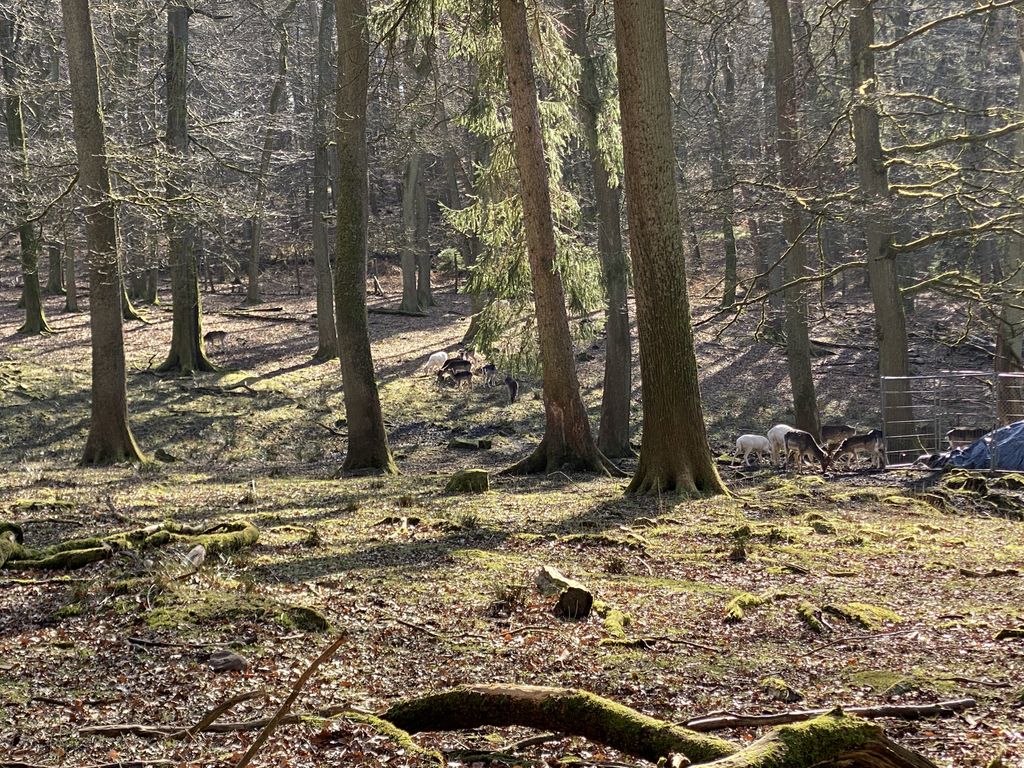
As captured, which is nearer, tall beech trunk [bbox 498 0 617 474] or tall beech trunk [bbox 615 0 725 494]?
tall beech trunk [bbox 615 0 725 494]

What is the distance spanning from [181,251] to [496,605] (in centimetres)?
1990

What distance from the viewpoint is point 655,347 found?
1212 centimetres

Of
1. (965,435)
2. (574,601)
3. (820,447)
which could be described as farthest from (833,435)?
(574,601)

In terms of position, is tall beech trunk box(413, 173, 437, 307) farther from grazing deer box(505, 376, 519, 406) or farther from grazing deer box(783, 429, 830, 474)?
grazing deer box(783, 429, 830, 474)

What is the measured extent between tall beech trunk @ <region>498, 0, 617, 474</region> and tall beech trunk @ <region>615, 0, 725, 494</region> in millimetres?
2348

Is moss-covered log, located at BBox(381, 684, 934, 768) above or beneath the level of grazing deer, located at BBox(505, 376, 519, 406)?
above

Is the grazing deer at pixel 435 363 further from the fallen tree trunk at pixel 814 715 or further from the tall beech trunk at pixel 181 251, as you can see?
the fallen tree trunk at pixel 814 715

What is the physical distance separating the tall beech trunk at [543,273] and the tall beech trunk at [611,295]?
3.91 m

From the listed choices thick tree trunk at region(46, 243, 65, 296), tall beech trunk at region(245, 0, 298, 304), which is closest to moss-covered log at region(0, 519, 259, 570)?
tall beech trunk at region(245, 0, 298, 304)

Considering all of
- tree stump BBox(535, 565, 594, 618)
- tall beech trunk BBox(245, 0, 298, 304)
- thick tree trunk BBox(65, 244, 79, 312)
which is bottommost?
tree stump BBox(535, 565, 594, 618)

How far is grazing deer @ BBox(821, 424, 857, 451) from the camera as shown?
727 inches

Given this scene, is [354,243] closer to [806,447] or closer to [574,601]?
[806,447]

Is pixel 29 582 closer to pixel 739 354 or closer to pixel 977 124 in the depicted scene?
pixel 739 354

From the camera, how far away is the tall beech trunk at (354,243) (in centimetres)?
1546
